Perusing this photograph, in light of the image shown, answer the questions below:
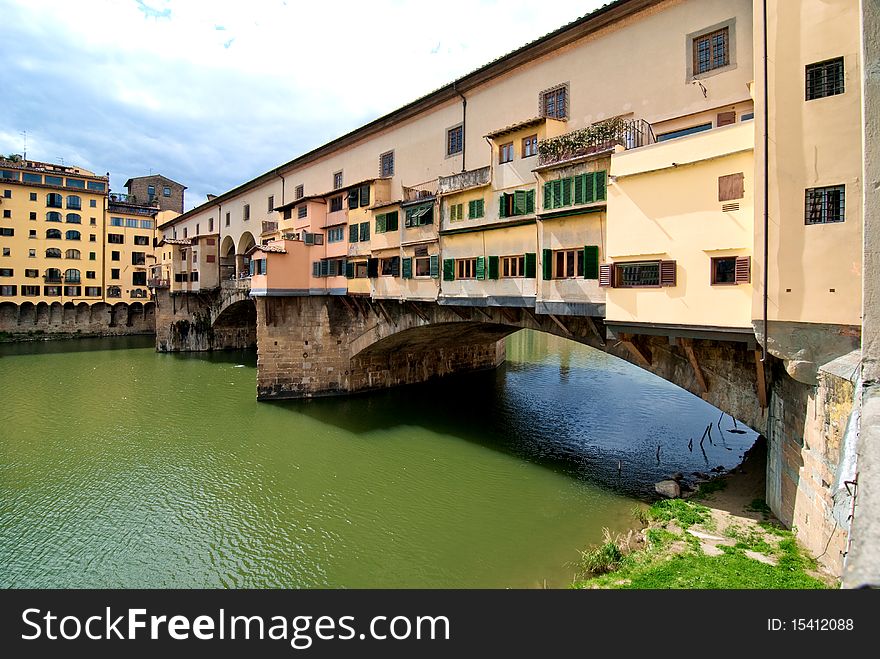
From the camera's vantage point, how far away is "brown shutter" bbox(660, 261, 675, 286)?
1192cm

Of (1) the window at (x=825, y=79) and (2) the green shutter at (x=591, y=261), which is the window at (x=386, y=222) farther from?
(1) the window at (x=825, y=79)

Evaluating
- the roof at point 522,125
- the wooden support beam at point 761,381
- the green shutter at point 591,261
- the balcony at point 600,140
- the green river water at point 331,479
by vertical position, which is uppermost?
the roof at point 522,125

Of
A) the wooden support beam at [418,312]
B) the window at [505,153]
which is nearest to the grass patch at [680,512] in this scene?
the window at [505,153]

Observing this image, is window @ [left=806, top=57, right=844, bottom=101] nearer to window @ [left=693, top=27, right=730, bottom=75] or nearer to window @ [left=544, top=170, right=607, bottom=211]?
window @ [left=693, top=27, right=730, bottom=75]

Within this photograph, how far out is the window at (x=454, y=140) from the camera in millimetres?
20888

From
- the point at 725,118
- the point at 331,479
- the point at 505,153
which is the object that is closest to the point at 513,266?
the point at 505,153

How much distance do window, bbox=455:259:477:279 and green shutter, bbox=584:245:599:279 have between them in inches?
208

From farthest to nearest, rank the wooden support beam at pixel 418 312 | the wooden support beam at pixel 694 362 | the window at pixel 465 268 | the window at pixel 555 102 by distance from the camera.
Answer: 1. the wooden support beam at pixel 418 312
2. the window at pixel 465 268
3. the window at pixel 555 102
4. the wooden support beam at pixel 694 362

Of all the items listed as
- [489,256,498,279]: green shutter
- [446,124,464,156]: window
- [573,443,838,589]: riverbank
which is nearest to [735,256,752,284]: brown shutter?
[573,443,838,589]: riverbank

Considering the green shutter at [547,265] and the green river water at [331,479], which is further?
the green shutter at [547,265]

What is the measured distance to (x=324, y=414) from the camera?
82.4ft

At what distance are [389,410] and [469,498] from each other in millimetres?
11533

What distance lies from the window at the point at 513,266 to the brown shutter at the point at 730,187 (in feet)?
21.6
